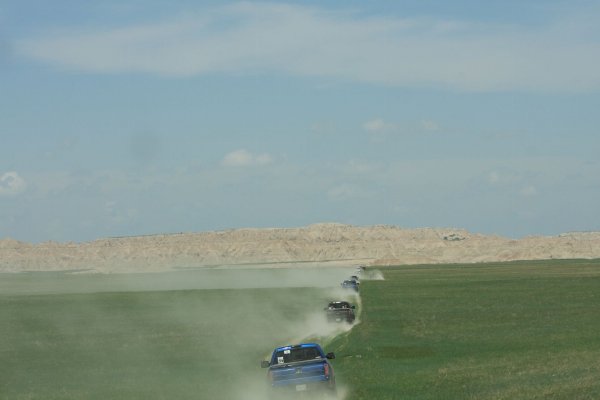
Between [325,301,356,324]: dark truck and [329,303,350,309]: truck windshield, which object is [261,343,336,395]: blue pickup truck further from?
[329,303,350,309]: truck windshield

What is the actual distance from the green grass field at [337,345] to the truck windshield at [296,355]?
2763mm

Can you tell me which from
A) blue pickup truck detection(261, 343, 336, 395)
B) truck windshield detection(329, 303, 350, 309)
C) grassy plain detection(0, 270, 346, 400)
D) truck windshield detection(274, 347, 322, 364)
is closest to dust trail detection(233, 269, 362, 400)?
grassy plain detection(0, 270, 346, 400)

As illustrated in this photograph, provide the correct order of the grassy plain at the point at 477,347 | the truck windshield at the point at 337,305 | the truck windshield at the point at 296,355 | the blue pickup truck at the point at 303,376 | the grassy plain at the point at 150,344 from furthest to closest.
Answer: the truck windshield at the point at 337,305 < the grassy plain at the point at 150,344 < the grassy plain at the point at 477,347 < the truck windshield at the point at 296,355 < the blue pickup truck at the point at 303,376

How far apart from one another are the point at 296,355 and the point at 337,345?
22.3 meters

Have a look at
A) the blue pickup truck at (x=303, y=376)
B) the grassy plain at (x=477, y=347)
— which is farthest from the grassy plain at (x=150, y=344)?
the blue pickup truck at (x=303, y=376)

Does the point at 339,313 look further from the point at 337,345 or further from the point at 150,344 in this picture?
the point at 337,345

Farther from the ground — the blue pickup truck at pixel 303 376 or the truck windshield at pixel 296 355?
the truck windshield at pixel 296 355

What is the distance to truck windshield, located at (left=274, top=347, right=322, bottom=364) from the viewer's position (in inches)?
1137

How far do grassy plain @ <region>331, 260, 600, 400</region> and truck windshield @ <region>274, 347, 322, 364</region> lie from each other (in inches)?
111

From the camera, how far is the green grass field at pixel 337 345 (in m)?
35.0

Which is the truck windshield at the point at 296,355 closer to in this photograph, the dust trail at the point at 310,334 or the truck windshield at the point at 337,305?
the dust trail at the point at 310,334

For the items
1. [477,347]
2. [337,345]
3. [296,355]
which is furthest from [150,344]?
[296,355]

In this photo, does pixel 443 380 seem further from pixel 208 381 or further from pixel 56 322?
pixel 56 322

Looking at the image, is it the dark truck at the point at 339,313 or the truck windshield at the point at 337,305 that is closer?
the dark truck at the point at 339,313
